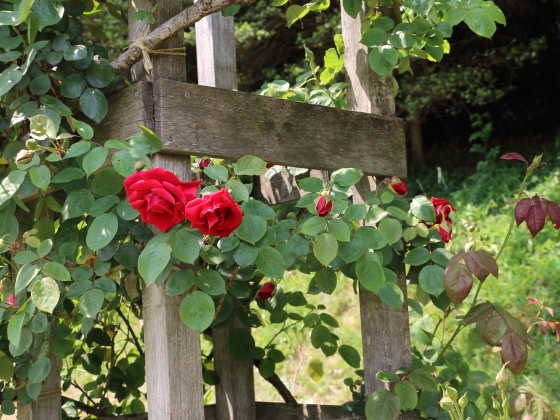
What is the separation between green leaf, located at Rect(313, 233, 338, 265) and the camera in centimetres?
114

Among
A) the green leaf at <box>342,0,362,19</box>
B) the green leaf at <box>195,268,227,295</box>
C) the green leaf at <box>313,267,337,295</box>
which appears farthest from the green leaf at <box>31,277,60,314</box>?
the green leaf at <box>342,0,362,19</box>

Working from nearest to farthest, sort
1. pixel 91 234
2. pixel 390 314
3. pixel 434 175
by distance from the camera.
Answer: pixel 91 234
pixel 390 314
pixel 434 175

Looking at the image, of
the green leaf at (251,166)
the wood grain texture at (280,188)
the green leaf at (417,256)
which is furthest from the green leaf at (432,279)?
the green leaf at (251,166)

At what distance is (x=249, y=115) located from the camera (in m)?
1.23

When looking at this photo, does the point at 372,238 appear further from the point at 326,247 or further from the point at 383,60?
the point at 383,60

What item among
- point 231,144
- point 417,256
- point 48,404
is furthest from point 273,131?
point 48,404

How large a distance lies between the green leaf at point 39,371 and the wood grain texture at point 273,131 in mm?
549

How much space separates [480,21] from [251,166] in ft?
1.93

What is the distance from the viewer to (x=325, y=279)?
132cm

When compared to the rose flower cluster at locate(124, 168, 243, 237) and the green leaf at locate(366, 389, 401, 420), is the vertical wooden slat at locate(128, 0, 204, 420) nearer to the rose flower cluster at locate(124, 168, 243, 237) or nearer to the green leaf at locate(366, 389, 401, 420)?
the rose flower cluster at locate(124, 168, 243, 237)

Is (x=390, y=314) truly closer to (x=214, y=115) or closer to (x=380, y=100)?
(x=380, y=100)

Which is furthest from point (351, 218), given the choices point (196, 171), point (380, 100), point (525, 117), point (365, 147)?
point (525, 117)

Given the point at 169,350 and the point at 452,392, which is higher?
the point at 169,350

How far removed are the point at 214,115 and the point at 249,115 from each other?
9cm
